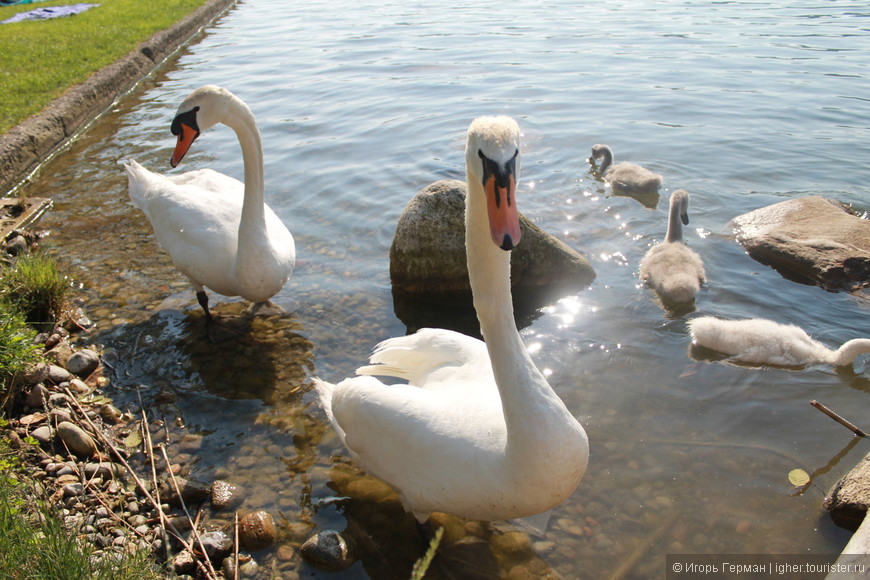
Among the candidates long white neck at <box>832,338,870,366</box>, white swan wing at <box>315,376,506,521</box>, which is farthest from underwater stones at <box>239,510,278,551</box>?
long white neck at <box>832,338,870,366</box>

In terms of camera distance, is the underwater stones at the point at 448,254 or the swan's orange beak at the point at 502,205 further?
the underwater stones at the point at 448,254

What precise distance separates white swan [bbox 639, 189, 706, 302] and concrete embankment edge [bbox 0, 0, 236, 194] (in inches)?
315

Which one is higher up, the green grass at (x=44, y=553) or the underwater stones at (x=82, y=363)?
the green grass at (x=44, y=553)

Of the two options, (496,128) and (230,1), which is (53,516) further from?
(230,1)

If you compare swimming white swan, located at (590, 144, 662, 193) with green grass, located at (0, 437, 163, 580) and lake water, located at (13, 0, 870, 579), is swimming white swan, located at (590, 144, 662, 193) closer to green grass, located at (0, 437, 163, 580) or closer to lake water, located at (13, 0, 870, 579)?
lake water, located at (13, 0, 870, 579)

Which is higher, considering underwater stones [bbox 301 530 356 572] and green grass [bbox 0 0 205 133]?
green grass [bbox 0 0 205 133]

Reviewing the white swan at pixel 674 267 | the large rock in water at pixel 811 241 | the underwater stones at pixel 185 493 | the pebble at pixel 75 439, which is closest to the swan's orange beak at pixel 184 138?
the pebble at pixel 75 439

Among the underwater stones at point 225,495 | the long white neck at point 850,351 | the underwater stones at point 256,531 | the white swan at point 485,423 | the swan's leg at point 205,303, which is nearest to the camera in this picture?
the white swan at point 485,423

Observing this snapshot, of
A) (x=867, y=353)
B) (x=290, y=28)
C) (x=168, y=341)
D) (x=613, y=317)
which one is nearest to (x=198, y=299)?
(x=168, y=341)

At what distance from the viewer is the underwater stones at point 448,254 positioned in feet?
21.2

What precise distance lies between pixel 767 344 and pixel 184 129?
4945 mm

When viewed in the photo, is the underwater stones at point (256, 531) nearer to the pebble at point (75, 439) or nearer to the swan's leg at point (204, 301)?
the pebble at point (75, 439)

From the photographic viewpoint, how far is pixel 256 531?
391cm

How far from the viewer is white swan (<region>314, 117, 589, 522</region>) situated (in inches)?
125
